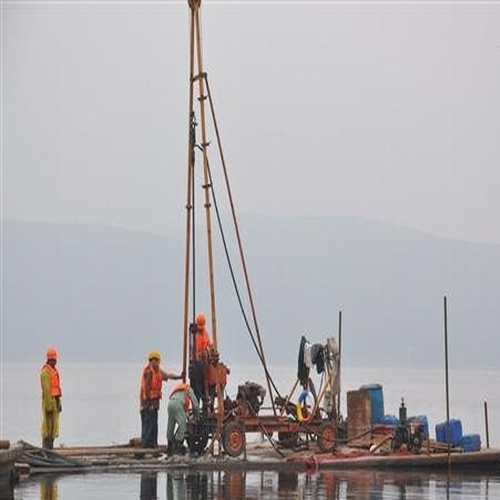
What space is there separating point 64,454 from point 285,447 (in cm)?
510

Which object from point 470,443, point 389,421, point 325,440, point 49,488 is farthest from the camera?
point 389,421

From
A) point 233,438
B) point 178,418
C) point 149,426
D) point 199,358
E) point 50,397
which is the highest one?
point 199,358

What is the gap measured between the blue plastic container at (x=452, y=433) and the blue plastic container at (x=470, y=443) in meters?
0.10

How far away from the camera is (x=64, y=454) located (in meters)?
26.3

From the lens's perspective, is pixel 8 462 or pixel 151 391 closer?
pixel 8 462

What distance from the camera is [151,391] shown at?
2756cm

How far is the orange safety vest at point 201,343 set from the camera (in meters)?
27.6

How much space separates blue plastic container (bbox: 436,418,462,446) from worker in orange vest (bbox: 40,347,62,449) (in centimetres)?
802

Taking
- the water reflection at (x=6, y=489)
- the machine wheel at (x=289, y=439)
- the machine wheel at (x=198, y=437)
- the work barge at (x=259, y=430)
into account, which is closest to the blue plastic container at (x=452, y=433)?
the work barge at (x=259, y=430)

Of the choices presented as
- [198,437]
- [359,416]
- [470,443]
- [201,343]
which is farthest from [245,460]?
[470,443]

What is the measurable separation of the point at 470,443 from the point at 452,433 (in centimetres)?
41

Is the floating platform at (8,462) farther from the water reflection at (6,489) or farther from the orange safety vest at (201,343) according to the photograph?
the orange safety vest at (201,343)

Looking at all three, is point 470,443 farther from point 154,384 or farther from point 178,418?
point 154,384

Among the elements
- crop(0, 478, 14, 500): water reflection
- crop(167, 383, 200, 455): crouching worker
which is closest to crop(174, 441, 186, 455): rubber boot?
crop(167, 383, 200, 455): crouching worker
